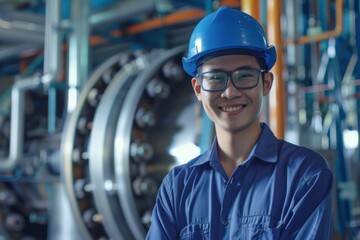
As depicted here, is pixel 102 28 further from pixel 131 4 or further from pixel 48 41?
pixel 48 41

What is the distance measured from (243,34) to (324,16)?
2.34 m

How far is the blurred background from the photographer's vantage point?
83.5 inches

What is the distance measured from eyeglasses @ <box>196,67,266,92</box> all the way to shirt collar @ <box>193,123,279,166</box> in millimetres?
125

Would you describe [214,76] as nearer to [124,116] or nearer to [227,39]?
[227,39]

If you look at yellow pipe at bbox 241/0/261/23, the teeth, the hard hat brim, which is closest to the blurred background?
yellow pipe at bbox 241/0/261/23

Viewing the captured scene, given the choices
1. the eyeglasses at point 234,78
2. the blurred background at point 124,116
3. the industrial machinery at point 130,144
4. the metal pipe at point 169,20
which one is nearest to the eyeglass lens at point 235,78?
the eyeglasses at point 234,78

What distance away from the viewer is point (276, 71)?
1.89 metres

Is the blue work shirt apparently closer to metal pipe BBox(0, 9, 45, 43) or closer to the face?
the face

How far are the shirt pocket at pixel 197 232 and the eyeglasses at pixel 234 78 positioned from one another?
284 mm

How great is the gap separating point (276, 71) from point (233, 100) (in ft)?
2.66

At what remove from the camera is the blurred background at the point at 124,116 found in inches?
83.5

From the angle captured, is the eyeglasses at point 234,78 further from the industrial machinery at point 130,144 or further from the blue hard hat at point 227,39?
the industrial machinery at point 130,144

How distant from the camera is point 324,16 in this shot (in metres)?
3.32

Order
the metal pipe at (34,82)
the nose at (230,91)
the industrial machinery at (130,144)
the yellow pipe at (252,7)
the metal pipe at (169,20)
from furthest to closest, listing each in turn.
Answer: the metal pipe at (169,20) → the metal pipe at (34,82) → the industrial machinery at (130,144) → the yellow pipe at (252,7) → the nose at (230,91)
